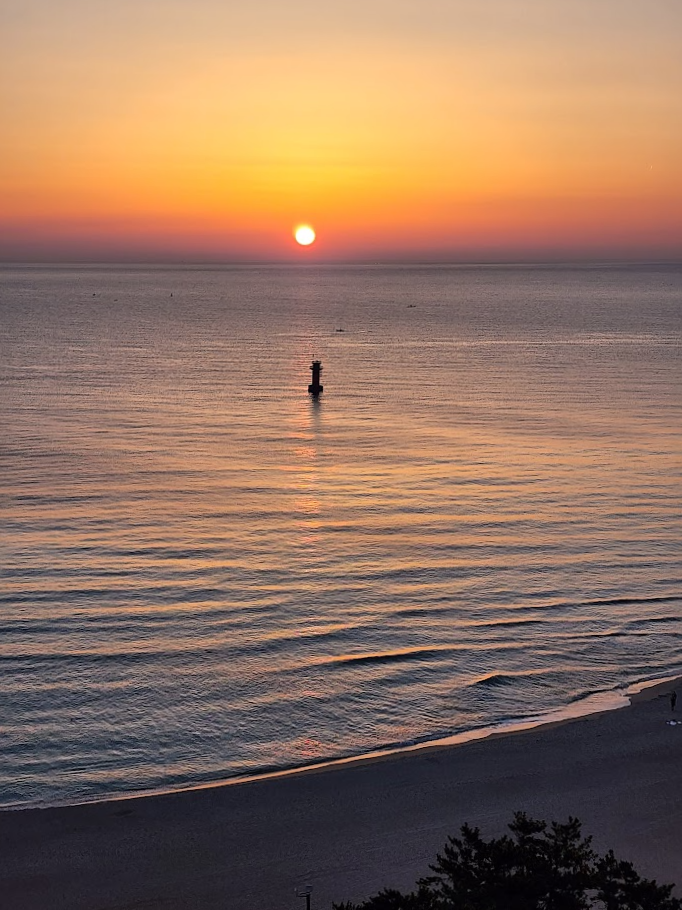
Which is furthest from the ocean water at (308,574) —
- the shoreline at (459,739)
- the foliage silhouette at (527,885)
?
the foliage silhouette at (527,885)

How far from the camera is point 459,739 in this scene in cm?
2539

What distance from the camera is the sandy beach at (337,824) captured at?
1905cm

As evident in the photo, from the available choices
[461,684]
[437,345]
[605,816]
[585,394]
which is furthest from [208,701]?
[437,345]

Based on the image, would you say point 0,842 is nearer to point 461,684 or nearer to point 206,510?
point 461,684

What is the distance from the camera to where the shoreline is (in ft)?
73.4

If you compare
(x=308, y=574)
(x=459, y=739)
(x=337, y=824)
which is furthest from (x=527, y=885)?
(x=308, y=574)

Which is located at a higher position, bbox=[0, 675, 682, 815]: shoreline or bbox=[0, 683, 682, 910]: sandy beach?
bbox=[0, 675, 682, 815]: shoreline

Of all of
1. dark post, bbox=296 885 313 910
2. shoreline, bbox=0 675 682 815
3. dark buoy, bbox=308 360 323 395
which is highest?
dark buoy, bbox=308 360 323 395

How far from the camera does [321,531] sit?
43.1 m

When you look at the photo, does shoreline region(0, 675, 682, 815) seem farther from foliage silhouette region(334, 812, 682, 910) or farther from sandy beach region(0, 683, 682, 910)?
foliage silhouette region(334, 812, 682, 910)

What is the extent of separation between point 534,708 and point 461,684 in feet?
7.29

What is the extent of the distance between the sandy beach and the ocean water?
144 centimetres

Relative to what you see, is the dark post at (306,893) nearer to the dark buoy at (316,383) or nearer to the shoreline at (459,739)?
the shoreline at (459,739)

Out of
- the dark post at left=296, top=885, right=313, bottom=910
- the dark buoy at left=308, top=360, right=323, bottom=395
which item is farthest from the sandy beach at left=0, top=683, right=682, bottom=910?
the dark buoy at left=308, top=360, right=323, bottom=395
